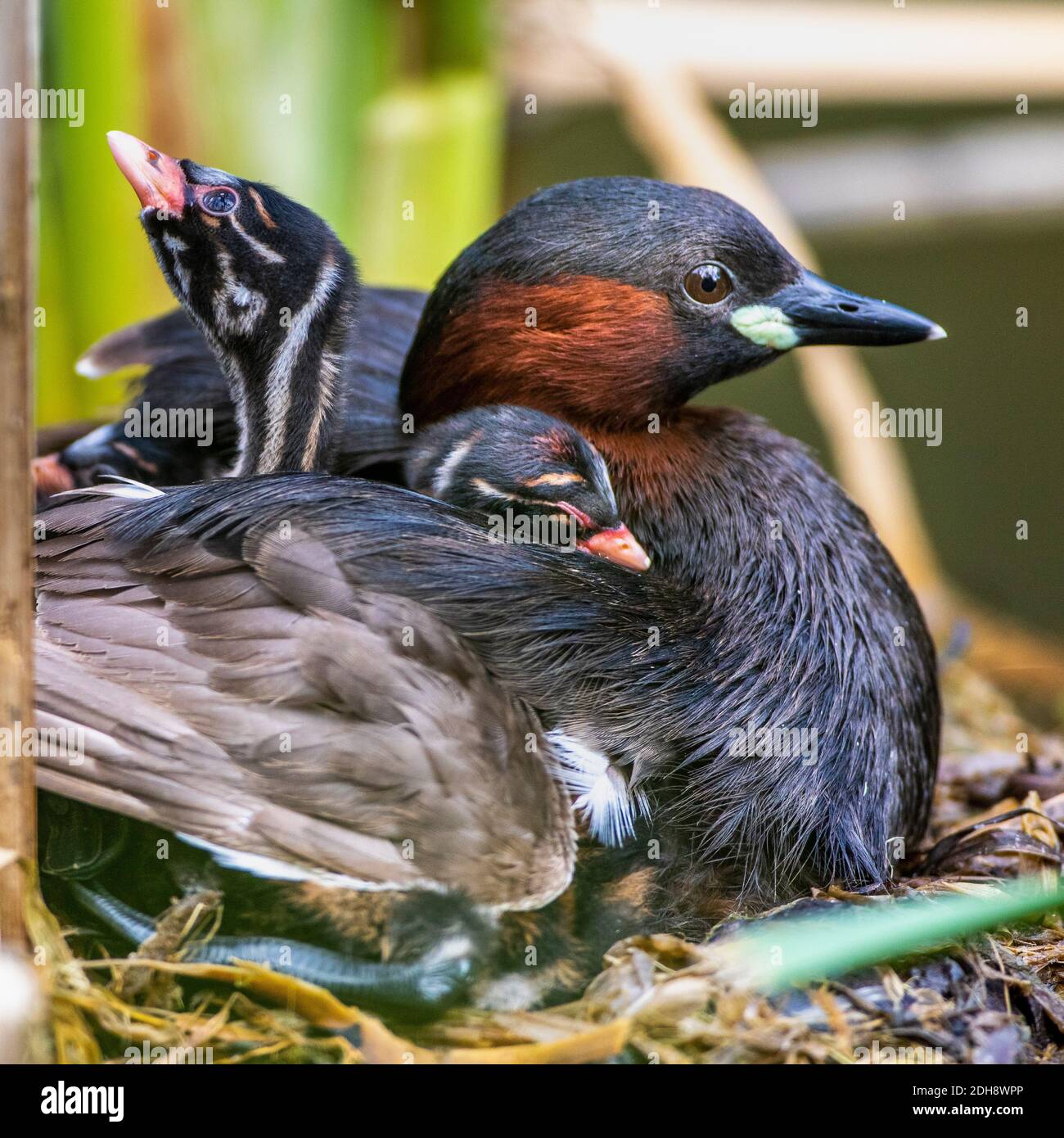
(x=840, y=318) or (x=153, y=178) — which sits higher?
(x=153, y=178)

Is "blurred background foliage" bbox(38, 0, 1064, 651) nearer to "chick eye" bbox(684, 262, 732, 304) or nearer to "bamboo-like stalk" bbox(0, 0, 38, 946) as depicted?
"chick eye" bbox(684, 262, 732, 304)

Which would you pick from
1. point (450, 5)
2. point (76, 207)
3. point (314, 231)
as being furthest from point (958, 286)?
point (314, 231)

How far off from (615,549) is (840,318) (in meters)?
0.65

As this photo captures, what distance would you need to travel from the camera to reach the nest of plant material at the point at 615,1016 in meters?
1.99

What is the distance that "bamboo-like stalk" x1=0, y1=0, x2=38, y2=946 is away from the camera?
175cm

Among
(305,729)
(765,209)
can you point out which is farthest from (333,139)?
(305,729)

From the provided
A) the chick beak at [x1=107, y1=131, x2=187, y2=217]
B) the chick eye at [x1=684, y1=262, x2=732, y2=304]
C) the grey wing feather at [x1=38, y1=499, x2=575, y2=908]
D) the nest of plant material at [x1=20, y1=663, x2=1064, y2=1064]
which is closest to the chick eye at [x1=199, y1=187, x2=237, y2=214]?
the chick beak at [x1=107, y1=131, x2=187, y2=217]

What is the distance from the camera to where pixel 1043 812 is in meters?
2.77

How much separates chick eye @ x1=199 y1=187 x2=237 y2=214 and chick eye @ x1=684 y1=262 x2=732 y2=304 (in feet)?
2.74

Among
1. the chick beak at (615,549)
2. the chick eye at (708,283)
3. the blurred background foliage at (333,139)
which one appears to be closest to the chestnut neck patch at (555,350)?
the chick eye at (708,283)

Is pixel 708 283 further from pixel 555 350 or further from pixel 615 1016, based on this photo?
pixel 615 1016

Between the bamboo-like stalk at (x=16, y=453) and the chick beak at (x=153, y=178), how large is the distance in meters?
0.67

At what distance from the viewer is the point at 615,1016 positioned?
2035 millimetres
